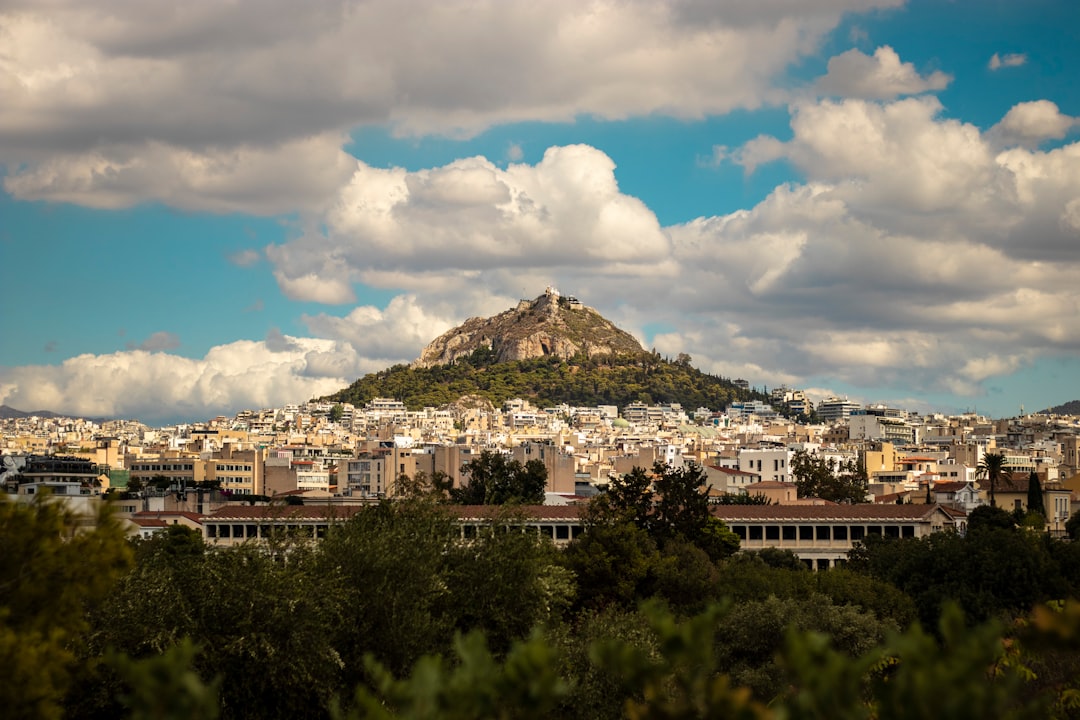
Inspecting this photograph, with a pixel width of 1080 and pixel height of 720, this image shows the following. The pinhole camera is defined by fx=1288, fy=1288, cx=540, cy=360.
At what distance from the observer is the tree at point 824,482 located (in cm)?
9512

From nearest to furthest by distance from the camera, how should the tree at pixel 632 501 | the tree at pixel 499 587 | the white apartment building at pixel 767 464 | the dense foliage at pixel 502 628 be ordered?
the dense foliage at pixel 502 628 < the tree at pixel 499 587 < the tree at pixel 632 501 < the white apartment building at pixel 767 464

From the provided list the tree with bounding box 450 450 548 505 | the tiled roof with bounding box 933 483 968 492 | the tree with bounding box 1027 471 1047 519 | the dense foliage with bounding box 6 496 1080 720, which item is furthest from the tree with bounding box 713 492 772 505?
the dense foliage with bounding box 6 496 1080 720

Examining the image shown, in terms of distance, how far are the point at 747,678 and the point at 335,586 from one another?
12468 mm

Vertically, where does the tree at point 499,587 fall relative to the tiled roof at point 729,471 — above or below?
below

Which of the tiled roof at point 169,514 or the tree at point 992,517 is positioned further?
the tiled roof at point 169,514

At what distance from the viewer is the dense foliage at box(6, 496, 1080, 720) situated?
7.55m

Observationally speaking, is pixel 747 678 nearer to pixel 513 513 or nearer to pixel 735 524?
pixel 513 513

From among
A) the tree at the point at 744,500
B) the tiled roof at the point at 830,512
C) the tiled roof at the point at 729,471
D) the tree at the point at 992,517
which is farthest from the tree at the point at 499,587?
the tiled roof at the point at 729,471

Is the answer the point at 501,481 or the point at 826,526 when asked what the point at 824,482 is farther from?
the point at 826,526

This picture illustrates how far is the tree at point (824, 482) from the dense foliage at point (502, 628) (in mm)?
40686

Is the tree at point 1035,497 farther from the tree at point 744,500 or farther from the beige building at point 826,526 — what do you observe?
the tree at point 744,500

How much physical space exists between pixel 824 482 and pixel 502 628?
248 feet

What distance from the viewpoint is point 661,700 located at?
8289 millimetres

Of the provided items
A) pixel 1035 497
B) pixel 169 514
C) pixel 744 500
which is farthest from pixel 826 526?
pixel 169 514
